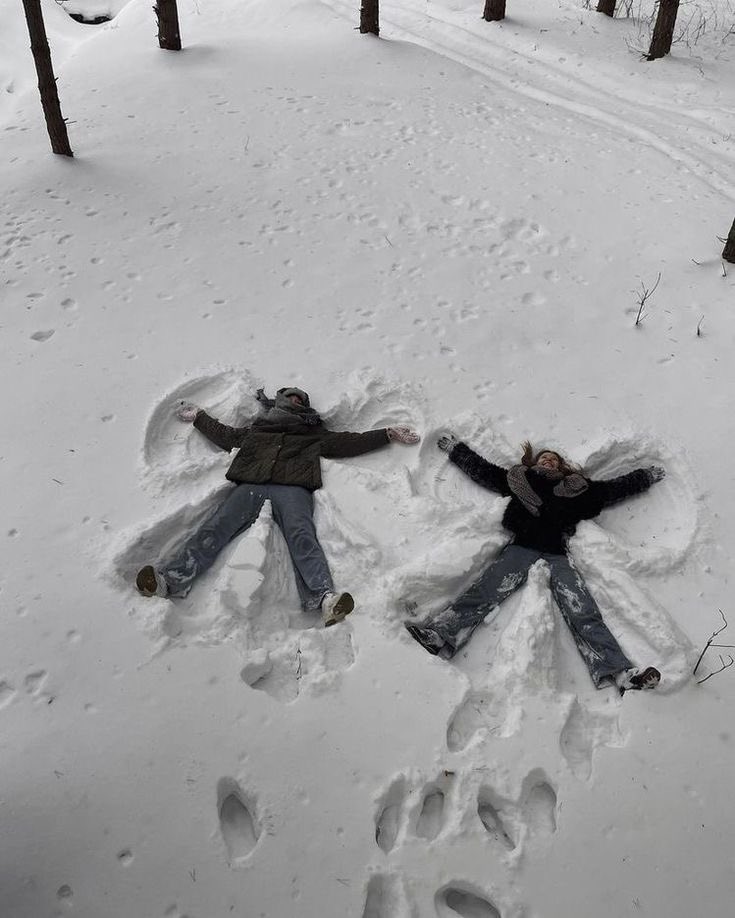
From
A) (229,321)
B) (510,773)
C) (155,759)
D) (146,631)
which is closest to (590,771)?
(510,773)

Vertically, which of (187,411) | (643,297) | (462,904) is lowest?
(462,904)

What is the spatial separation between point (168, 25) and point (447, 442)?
833cm

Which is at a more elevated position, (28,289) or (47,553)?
(28,289)

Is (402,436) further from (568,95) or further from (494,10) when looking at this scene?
(494,10)

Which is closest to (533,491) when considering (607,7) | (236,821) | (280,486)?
(280,486)

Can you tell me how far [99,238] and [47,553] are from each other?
369 cm

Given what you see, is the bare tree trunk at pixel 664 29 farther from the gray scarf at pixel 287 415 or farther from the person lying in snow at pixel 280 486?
the gray scarf at pixel 287 415

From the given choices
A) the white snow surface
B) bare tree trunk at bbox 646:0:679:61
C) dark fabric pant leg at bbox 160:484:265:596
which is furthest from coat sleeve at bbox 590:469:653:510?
bare tree trunk at bbox 646:0:679:61

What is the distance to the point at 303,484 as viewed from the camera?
4.58 metres

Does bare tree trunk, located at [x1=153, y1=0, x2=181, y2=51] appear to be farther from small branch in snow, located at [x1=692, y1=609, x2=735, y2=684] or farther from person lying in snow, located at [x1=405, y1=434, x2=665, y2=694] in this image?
small branch in snow, located at [x1=692, y1=609, x2=735, y2=684]

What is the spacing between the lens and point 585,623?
3.97 m

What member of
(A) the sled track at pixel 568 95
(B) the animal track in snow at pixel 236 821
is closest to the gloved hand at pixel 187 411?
(B) the animal track in snow at pixel 236 821

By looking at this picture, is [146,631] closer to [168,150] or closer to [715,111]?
[168,150]

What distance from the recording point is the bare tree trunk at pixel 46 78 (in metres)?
6.58
